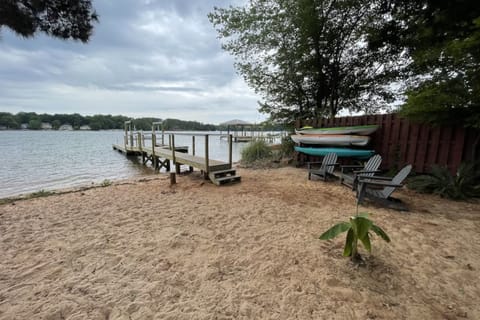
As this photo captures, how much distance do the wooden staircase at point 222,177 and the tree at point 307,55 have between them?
504cm

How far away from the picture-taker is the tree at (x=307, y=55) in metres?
7.78

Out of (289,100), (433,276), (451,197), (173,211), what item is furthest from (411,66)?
(173,211)

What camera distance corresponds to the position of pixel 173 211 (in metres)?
3.60

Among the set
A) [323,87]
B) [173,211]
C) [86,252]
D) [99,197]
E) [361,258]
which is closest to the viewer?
[361,258]

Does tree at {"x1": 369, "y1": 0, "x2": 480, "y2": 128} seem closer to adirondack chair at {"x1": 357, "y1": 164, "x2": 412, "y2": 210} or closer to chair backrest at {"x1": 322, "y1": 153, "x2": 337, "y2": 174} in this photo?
adirondack chair at {"x1": 357, "y1": 164, "x2": 412, "y2": 210}

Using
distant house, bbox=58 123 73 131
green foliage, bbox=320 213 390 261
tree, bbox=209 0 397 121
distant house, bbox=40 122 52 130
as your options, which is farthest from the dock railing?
distant house, bbox=40 122 52 130

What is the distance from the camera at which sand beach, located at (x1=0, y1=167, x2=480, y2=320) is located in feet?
4.90

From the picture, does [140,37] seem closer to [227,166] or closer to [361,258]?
→ [227,166]

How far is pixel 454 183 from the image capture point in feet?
13.4

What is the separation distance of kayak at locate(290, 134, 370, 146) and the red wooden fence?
14.8 inches

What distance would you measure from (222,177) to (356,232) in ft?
14.1

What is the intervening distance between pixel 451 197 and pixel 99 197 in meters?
7.36

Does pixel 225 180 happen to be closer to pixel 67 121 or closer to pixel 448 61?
pixel 448 61

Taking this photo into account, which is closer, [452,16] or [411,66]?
[452,16]
